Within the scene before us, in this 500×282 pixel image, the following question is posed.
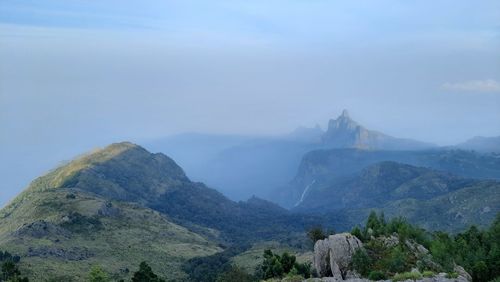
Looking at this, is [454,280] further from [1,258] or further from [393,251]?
[1,258]

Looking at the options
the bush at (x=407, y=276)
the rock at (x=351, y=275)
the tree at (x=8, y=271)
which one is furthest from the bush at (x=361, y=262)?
the tree at (x=8, y=271)

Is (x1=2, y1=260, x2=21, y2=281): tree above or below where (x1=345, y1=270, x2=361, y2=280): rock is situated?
below

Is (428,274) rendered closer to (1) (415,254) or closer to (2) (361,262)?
(2) (361,262)

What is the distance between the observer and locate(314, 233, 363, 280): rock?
8850 centimetres

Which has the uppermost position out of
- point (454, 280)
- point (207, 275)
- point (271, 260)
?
point (454, 280)

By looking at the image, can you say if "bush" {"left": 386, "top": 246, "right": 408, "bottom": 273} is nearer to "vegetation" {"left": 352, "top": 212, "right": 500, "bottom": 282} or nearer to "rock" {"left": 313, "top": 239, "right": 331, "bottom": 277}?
"vegetation" {"left": 352, "top": 212, "right": 500, "bottom": 282}

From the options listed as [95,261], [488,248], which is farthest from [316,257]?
[95,261]

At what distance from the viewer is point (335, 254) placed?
3524 inches

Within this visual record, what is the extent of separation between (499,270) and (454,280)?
2538cm

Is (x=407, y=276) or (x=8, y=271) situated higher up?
(x=407, y=276)

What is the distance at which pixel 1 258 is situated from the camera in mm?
181750

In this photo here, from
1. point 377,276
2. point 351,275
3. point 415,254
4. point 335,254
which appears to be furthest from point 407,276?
point 415,254

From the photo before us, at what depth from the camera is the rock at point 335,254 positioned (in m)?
88.5

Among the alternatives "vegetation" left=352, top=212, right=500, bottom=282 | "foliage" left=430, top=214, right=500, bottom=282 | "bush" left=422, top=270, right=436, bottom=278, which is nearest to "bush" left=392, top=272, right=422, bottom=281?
"vegetation" left=352, top=212, right=500, bottom=282
